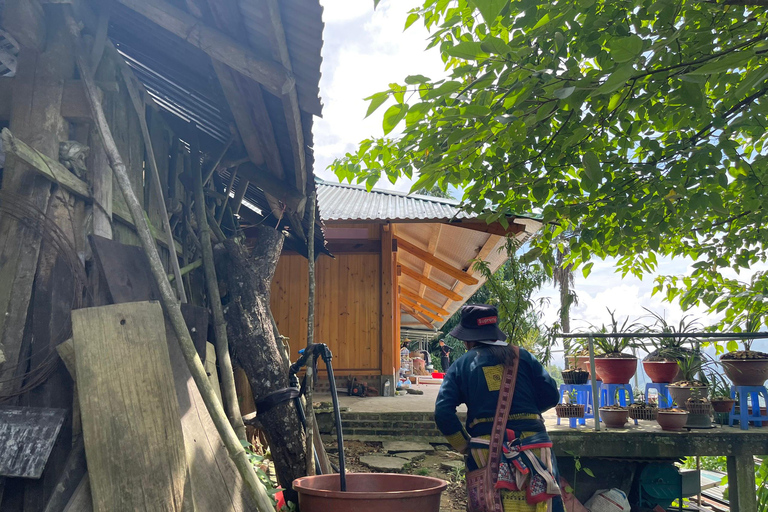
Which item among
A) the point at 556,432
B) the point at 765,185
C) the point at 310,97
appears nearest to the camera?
the point at 310,97

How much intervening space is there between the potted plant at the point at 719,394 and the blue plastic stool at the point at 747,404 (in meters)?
0.07

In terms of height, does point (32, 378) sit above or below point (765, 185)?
below

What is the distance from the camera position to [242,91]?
3.32 metres

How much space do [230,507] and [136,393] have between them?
0.85m

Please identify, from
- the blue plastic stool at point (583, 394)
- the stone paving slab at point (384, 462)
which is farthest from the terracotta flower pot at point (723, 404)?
the stone paving slab at point (384, 462)

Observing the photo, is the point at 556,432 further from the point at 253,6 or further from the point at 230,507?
the point at 253,6

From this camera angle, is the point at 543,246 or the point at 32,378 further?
the point at 543,246

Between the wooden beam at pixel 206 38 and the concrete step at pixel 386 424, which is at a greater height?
the wooden beam at pixel 206 38

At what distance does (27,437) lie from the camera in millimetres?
2314

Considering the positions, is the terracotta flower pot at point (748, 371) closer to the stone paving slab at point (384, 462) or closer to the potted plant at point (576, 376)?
the potted plant at point (576, 376)

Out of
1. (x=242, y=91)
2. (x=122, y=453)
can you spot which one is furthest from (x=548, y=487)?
(x=242, y=91)

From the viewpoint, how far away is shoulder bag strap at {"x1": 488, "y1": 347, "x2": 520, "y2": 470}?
3529mm

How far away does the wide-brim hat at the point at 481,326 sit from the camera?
12.6 feet

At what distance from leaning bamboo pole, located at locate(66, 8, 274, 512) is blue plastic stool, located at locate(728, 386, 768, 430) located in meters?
5.50
